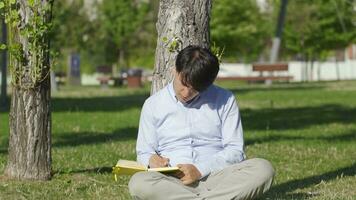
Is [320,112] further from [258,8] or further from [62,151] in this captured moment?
[258,8]

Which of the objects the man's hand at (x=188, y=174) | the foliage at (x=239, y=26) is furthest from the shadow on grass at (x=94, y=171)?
the foliage at (x=239, y=26)

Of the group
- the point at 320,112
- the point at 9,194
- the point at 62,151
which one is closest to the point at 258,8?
the point at 320,112

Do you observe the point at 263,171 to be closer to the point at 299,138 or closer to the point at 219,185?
the point at 219,185

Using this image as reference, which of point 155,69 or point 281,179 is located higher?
point 155,69

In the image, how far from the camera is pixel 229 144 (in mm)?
5840

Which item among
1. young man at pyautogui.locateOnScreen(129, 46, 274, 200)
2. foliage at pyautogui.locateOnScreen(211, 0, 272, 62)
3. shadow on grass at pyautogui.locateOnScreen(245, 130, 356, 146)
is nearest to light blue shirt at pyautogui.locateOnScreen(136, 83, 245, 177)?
young man at pyautogui.locateOnScreen(129, 46, 274, 200)

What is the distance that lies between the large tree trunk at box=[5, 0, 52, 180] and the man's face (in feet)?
9.00

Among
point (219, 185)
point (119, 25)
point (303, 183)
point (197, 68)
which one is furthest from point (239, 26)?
point (197, 68)

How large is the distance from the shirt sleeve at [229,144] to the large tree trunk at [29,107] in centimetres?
282

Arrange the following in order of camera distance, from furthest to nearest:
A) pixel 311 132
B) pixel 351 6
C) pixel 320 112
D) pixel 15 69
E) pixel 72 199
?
pixel 351 6
pixel 320 112
pixel 311 132
pixel 15 69
pixel 72 199

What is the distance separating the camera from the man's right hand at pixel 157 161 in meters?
5.66

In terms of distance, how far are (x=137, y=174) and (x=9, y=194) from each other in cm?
232

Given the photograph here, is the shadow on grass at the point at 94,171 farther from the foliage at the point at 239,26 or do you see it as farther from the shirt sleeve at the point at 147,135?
the foliage at the point at 239,26

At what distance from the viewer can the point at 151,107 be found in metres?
5.86
